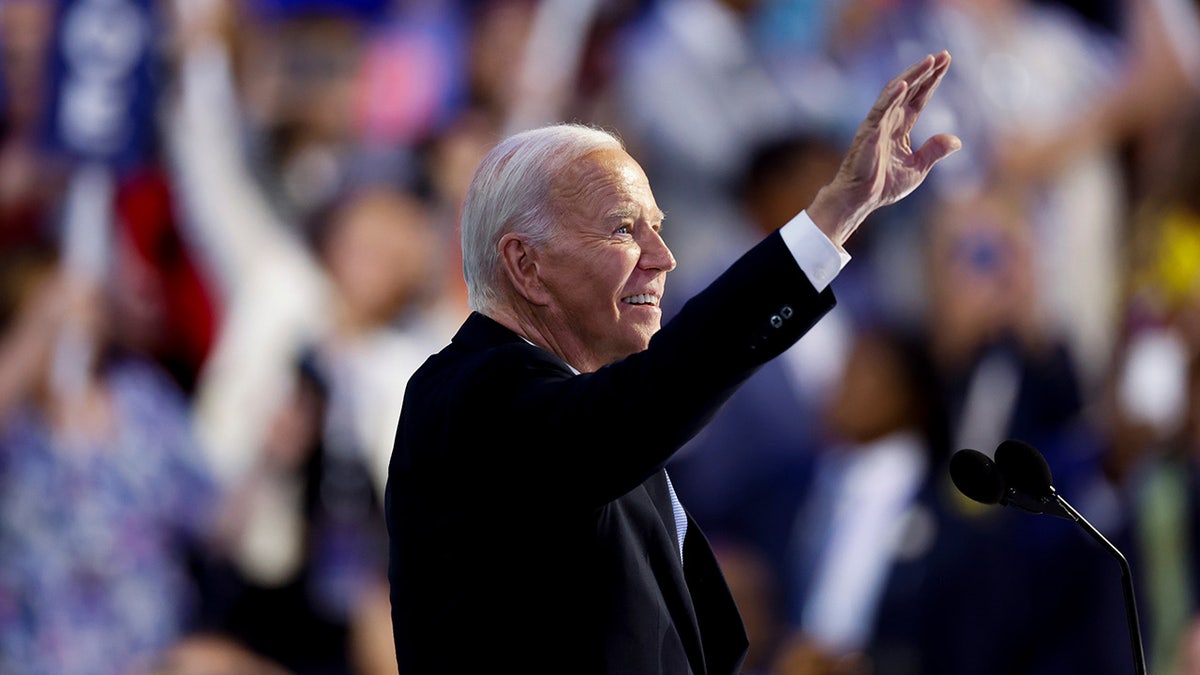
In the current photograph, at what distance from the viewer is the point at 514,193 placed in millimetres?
2131

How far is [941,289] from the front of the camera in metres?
6.49

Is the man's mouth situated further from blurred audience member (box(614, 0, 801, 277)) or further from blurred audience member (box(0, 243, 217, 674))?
blurred audience member (box(0, 243, 217, 674))

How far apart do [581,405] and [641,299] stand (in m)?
0.39

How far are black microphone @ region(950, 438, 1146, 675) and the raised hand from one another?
0.46 meters

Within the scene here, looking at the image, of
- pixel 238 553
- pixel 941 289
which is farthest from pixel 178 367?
pixel 941 289

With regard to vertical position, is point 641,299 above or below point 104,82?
below

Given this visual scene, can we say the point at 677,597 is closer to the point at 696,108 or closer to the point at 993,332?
the point at 993,332

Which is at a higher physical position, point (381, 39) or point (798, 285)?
point (381, 39)

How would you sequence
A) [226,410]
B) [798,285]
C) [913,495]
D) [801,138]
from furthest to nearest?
[226,410], [801,138], [913,495], [798,285]

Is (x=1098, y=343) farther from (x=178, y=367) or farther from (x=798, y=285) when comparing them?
(x=798, y=285)

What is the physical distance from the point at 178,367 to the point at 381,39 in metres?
1.80

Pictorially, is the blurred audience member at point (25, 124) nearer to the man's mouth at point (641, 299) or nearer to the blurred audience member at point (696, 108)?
the blurred audience member at point (696, 108)

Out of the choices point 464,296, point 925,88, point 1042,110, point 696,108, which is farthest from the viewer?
point 464,296

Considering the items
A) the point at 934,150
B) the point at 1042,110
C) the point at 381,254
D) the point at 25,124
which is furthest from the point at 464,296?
the point at 934,150
